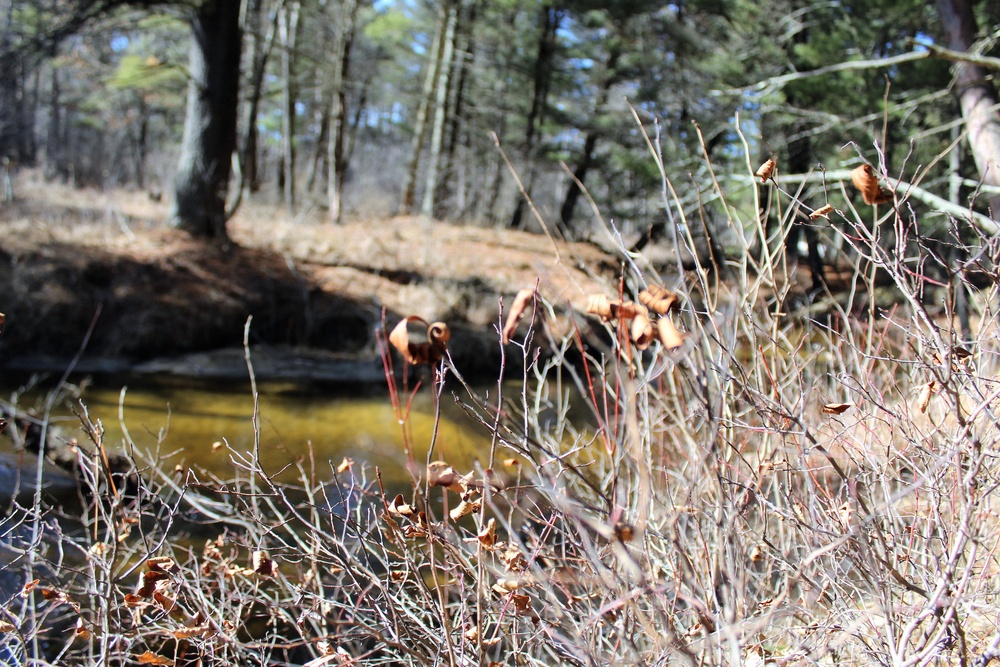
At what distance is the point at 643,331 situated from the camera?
1171 millimetres

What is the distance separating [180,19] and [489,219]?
31.2 ft

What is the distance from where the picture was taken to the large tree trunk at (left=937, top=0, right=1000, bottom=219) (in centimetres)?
632

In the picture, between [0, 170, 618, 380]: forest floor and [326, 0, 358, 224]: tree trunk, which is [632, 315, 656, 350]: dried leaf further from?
[326, 0, 358, 224]: tree trunk

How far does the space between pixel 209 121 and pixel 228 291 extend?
281 cm

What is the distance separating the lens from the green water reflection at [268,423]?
559 cm

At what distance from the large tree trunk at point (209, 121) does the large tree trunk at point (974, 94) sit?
932 cm

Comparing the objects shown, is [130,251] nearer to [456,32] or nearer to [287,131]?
[287,131]

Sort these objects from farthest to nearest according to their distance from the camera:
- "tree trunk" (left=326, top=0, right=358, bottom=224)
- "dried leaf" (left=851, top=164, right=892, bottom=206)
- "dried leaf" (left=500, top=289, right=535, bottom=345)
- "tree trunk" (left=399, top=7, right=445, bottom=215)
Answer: "tree trunk" (left=399, top=7, right=445, bottom=215) < "tree trunk" (left=326, top=0, right=358, bottom=224) < "dried leaf" (left=851, top=164, right=892, bottom=206) < "dried leaf" (left=500, top=289, right=535, bottom=345)

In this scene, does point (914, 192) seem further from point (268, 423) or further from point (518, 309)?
point (268, 423)

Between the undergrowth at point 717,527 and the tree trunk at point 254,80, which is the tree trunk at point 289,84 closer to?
the tree trunk at point 254,80

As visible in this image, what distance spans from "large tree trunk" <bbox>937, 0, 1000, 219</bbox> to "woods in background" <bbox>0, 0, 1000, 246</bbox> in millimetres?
19

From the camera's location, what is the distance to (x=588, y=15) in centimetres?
1598

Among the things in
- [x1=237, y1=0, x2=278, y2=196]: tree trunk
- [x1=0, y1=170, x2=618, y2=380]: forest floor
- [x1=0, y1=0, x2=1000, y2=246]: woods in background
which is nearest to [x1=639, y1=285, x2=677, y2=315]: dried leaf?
[x1=0, y1=170, x2=618, y2=380]: forest floor

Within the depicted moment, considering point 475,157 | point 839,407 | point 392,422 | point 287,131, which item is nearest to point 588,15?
point 475,157
